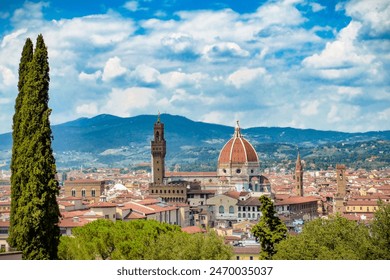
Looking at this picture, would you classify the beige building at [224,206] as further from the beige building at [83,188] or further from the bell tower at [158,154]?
the beige building at [83,188]

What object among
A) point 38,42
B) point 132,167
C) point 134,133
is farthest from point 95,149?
point 38,42

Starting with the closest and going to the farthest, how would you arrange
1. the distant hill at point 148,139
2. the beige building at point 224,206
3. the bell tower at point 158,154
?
the beige building at point 224,206 < the bell tower at point 158,154 < the distant hill at point 148,139

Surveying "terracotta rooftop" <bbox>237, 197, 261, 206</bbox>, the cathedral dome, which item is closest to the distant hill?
the cathedral dome

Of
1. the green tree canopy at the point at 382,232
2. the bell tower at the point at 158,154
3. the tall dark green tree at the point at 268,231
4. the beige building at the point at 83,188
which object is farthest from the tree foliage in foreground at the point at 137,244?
the bell tower at the point at 158,154

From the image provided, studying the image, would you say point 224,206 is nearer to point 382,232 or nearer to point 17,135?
point 382,232

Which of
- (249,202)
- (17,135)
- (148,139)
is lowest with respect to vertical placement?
(249,202)

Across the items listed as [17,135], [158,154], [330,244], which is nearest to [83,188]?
[158,154]
